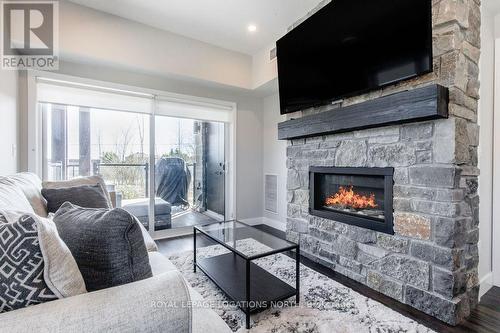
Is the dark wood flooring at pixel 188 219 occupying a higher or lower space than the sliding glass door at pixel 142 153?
lower

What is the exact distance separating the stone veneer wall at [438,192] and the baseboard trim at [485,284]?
0.22 metres

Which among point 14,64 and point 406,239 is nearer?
point 406,239

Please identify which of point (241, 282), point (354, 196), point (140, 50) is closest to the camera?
point (241, 282)

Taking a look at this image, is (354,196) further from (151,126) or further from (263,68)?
(151,126)

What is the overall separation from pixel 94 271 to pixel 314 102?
2362 mm

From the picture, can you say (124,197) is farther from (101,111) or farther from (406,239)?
(406,239)

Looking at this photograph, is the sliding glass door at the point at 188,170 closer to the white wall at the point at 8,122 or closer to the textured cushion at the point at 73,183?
the textured cushion at the point at 73,183

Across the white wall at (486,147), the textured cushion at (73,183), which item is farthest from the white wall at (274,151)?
the textured cushion at (73,183)

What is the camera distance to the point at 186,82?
3586 mm

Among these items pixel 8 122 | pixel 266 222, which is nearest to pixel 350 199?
pixel 266 222

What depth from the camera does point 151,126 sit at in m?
3.45

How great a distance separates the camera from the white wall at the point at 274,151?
3924mm

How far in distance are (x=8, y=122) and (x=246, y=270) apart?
2.56 meters


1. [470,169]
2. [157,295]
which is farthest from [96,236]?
[470,169]
